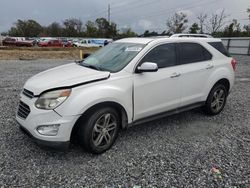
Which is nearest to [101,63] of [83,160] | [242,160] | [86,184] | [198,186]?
[83,160]

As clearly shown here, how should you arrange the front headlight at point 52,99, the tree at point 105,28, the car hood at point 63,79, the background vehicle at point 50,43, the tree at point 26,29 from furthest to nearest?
the tree at point 26,29, the tree at point 105,28, the background vehicle at point 50,43, the car hood at point 63,79, the front headlight at point 52,99

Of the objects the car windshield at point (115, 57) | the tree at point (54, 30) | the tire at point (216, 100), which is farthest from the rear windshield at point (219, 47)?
the tree at point (54, 30)

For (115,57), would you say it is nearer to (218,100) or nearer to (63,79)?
(63,79)

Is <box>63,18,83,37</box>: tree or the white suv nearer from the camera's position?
the white suv

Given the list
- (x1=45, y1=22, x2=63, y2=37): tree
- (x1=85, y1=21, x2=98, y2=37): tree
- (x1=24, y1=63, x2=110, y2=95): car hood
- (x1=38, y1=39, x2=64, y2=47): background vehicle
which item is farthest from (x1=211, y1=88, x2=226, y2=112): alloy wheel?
(x1=45, y1=22, x2=63, y2=37): tree

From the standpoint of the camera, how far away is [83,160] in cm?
310

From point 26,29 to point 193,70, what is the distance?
80.4m

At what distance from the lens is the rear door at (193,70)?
161 inches

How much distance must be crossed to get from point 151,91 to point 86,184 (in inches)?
68.6

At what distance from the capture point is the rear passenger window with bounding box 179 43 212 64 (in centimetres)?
415

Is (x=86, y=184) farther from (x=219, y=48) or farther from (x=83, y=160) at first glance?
(x=219, y=48)

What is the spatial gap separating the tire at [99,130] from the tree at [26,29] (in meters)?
79.9

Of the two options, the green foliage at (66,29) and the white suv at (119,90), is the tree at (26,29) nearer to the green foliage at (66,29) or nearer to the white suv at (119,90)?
the green foliage at (66,29)

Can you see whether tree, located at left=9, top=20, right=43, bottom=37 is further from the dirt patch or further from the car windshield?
the car windshield
